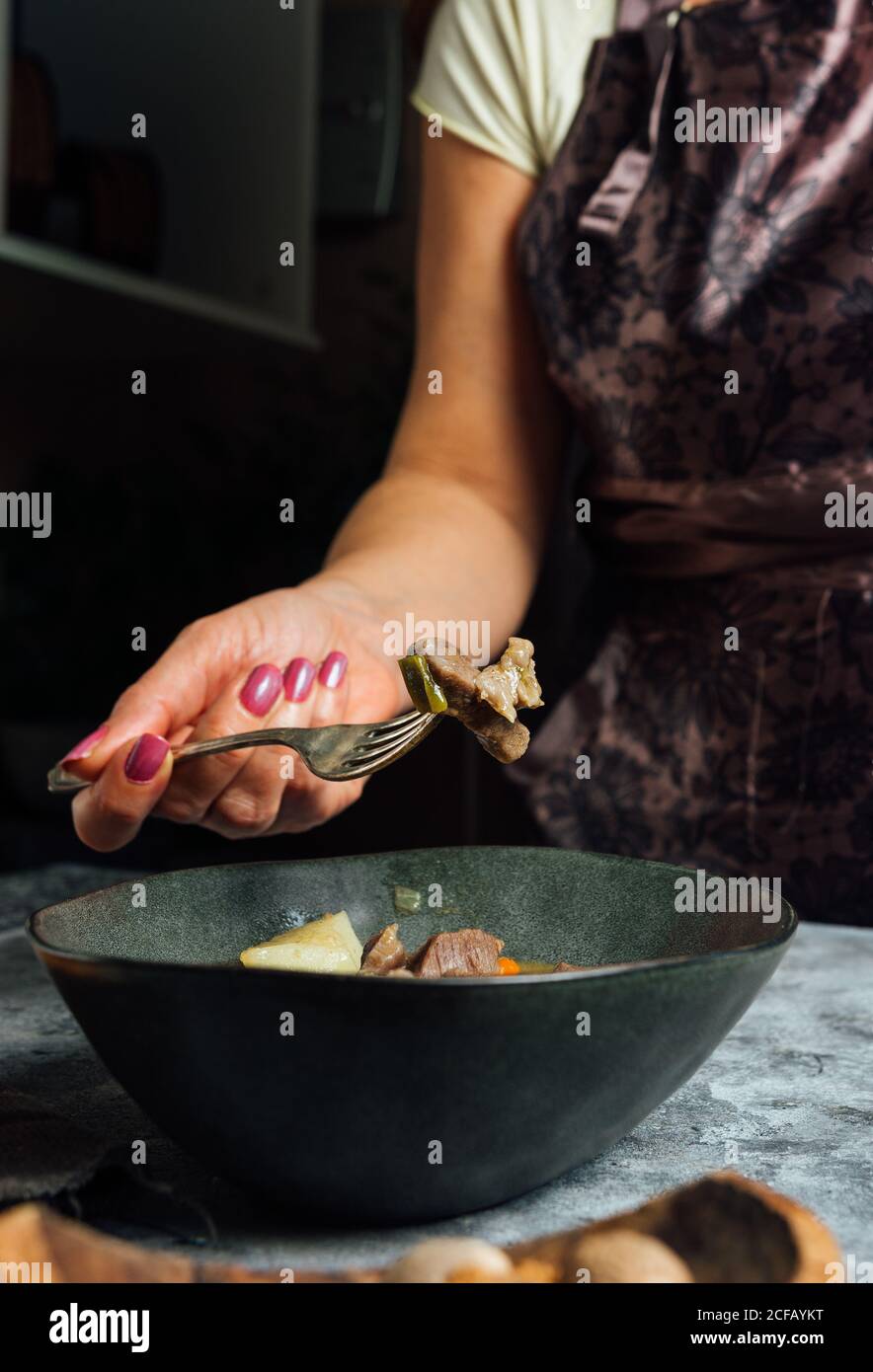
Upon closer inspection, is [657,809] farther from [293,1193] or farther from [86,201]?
[86,201]

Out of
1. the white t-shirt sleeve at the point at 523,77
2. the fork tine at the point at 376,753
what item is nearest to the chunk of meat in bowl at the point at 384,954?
the fork tine at the point at 376,753

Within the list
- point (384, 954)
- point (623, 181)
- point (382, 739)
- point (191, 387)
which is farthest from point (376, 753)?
point (191, 387)

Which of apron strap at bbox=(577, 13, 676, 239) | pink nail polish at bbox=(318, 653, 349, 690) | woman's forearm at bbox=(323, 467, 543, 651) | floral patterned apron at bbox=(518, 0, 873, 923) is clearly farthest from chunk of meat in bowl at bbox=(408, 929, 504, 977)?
apron strap at bbox=(577, 13, 676, 239)

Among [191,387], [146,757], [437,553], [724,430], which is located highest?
[191,387]

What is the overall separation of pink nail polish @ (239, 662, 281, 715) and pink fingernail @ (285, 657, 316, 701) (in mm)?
14

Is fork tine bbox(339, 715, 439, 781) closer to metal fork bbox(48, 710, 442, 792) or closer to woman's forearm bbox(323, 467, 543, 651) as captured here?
metal fork bbox(48, 710, 442, 792)

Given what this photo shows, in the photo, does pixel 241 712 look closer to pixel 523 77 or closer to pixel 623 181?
pixel 623 181

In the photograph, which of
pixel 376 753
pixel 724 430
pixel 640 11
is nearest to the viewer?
pixel 376 753

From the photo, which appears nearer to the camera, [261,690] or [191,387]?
[261,690]

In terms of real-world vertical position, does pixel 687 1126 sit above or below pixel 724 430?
below

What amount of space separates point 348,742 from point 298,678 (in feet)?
0.59

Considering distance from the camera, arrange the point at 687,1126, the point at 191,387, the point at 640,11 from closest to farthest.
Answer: the point at 687,1126
the point at 640,11
the point at 191,387

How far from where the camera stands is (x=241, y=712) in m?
1.04

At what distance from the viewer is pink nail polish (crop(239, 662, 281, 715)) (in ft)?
3.35
